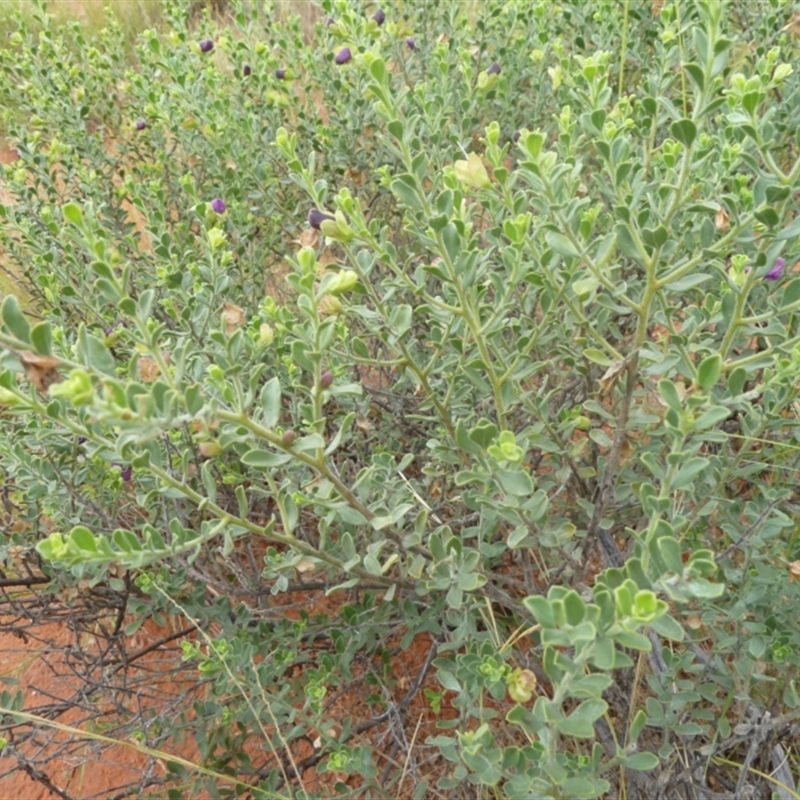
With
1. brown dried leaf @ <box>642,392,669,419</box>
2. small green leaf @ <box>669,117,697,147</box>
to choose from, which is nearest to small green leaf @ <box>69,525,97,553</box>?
small green leaf @ <box>669,117,697,147</box>

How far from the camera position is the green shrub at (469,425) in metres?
1.25

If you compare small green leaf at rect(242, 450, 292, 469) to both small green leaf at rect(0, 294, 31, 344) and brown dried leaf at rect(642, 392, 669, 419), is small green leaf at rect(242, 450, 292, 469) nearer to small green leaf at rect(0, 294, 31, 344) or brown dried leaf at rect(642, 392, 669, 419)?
small green leaf at rect(0, 294, 31, 344)

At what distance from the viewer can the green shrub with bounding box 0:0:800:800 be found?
1.25 metres

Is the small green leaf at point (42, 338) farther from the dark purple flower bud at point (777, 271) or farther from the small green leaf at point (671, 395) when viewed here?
the dark purple flower bud at point (777, 271)

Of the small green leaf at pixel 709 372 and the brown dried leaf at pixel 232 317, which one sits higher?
the brown dried leaf at pixel 232 317

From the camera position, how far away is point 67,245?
2.26 m

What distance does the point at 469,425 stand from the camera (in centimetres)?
196

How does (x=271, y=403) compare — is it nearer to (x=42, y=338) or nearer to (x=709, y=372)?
(x=42, y=338)

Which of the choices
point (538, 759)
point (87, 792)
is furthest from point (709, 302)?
point (87, 792)

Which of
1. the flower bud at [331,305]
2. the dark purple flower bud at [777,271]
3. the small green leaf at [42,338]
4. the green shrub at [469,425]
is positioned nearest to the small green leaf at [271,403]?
the green shrub at [469,425]

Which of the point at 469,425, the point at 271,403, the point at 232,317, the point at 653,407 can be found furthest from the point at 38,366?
the point at 653,407

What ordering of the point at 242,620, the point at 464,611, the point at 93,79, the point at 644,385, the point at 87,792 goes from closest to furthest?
the point at 464,611 → the point at 644,385 → the point at 242,620 → the point at 87,792 → the point at 93,79

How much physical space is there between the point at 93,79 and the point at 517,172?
2.73 m

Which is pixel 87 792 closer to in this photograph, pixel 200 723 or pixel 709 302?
pixel 200 723
